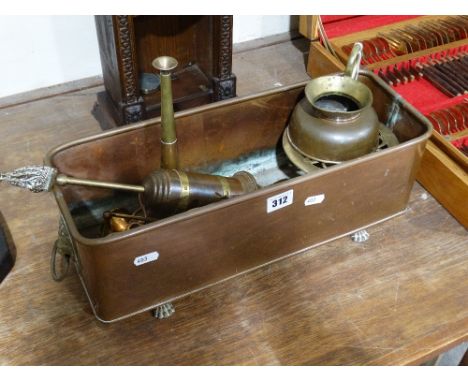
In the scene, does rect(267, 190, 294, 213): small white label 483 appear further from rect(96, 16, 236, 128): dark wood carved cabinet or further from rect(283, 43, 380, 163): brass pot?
rect(96, 16, 236, 128): dark wood carved cabinet

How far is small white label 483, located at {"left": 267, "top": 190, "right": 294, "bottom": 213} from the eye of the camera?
0.83 m

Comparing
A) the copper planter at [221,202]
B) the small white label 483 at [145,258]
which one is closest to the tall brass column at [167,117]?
the copper planter at [221,202]

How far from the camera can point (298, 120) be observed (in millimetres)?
977

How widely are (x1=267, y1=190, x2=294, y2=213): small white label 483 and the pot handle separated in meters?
0.29

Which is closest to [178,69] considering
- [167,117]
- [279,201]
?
[167,117]

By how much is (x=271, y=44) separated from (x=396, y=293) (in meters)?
0.83

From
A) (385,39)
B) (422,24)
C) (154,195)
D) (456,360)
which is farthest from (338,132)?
(456,360)

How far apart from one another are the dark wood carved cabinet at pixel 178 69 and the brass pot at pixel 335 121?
24 centimetres

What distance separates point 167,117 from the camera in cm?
87

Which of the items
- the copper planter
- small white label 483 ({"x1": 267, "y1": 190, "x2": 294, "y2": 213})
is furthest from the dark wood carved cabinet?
small white label 483 ({"x1": 267, "y1": 190, "x2": 294, "y2": 213})

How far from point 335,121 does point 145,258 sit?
39 centimetres

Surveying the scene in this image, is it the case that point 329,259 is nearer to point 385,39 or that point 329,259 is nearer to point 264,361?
point 264,361

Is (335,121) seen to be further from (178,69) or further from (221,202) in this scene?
(178,69)

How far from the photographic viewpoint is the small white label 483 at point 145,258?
775mm
